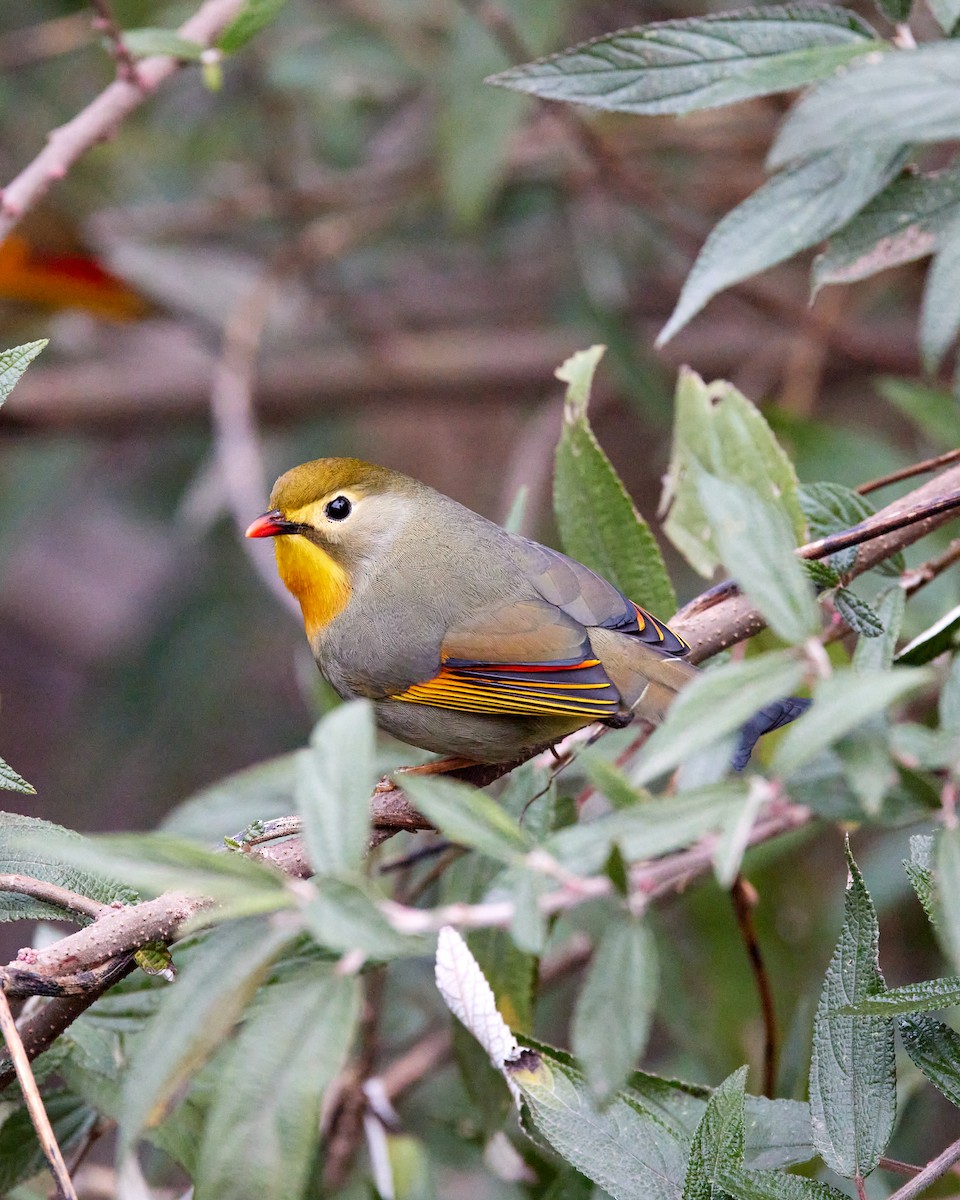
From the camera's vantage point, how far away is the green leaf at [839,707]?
1.20 meters

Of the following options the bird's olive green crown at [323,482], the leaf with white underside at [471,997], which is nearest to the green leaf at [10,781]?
the leaf with white underside at [471,997]

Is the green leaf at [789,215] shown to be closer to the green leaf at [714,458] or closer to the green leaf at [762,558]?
the green leaf at [714,458]

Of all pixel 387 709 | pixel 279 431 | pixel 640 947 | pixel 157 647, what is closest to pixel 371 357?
pixel 279 431

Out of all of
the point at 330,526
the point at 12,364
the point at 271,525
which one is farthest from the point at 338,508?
the point at 12,364

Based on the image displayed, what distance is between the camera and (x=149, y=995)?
2.25 meters

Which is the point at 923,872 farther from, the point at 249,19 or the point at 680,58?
the point at 249,19

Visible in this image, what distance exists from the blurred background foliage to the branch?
143 centimetres

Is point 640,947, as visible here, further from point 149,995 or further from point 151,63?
point 151,63

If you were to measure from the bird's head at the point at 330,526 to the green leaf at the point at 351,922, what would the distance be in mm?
1755

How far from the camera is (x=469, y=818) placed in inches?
52.0

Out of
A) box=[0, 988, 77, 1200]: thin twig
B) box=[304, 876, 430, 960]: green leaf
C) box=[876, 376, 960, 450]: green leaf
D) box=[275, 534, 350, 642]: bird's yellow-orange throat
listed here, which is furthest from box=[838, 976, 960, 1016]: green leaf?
box=[876, 376, 960, 450]: green leaf

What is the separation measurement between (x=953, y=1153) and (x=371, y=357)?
4.45 meters

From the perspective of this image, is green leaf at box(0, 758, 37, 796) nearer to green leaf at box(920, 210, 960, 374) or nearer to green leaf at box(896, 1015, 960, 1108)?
green leaf at box(896, 1015, 960, 1108)

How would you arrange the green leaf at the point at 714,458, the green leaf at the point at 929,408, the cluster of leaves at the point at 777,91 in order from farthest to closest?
the green leaf at the point at 929,408 < the green leaf at the point at 714,458 < the cluster of leaves at the point at 777,91
